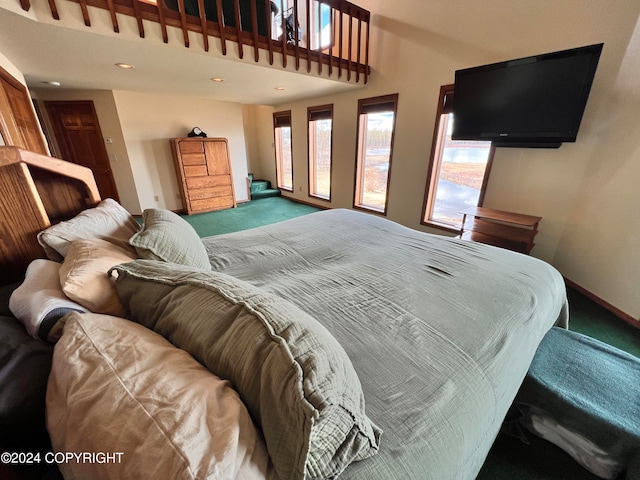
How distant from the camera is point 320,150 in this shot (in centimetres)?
525

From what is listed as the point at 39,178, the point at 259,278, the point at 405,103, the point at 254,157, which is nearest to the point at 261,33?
the point at 405,103

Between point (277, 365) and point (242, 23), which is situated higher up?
point (242, 23)

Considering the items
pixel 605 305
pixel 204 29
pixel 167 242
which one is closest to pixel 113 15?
pixel 204 29

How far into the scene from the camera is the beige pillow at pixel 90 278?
2.43 feet

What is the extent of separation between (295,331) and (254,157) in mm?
7355

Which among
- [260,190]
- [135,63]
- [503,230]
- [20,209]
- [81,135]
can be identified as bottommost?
[260,190]

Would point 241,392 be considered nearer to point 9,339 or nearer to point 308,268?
point 9,339

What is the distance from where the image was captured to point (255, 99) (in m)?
4.89

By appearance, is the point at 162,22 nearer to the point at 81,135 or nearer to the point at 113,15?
the point at 113,15

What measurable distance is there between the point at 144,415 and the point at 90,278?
0.58m

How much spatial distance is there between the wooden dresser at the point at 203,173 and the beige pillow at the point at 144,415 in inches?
190

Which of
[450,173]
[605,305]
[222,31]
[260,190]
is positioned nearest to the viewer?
[605,305]

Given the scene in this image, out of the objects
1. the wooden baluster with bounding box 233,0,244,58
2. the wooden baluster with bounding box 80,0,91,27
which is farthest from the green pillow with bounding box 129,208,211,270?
the wooden baluster with bounding box 233,0,244,58

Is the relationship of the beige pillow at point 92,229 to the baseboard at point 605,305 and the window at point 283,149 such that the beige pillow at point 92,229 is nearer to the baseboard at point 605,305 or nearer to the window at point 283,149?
the baseboard at point 605,305
